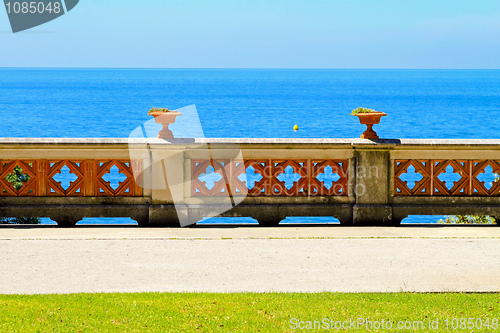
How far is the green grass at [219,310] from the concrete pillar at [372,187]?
4202mm

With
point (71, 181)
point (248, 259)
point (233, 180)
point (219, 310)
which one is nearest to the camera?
point (219, 310)

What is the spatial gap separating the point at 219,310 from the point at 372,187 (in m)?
5.27

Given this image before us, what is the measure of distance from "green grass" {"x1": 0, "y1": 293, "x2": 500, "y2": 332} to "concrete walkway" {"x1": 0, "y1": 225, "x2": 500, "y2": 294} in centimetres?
34

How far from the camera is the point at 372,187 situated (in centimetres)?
1049

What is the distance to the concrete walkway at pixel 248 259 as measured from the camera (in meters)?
6.73

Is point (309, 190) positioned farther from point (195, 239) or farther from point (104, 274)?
point (104, 274)

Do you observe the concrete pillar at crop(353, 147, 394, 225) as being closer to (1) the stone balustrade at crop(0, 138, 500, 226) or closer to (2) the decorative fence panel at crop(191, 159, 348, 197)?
(1) the stone balustrade at crop(0, 138, 500, 226)

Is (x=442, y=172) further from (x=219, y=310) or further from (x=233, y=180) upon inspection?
(x=219, y=310)

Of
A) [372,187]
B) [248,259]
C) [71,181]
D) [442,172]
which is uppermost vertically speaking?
[71,181]

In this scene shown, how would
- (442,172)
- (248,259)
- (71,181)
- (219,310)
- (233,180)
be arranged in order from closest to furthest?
(219,310), (248,259), (71,181), (233,180), (442,172)

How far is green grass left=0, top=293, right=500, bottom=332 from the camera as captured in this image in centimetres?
537

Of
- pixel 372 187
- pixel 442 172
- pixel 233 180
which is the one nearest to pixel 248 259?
pixel 233 180

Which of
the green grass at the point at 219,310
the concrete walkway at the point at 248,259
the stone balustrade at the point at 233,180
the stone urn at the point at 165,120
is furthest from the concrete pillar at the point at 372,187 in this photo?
the green grass at the point at 219,310

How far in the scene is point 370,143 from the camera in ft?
34.0
